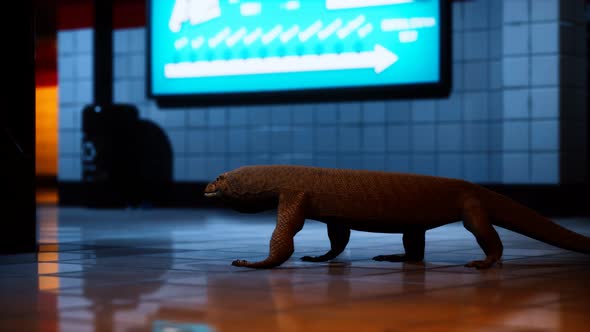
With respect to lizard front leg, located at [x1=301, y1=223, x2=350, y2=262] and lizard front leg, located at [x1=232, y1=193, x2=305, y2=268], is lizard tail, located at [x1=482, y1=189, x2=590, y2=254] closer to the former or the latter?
lizard front leg, located at [x1=301, y1=223, x2=350, y2=262]

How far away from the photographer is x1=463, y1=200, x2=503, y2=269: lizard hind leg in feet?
16.4

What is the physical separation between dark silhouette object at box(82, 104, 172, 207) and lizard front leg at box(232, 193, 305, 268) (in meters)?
7.94

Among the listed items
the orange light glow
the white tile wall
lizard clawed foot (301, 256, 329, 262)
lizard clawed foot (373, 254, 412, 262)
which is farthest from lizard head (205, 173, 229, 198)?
the orange light glow

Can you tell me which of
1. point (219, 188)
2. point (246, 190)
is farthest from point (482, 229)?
point (219, 188)

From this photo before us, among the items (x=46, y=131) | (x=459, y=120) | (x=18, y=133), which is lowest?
(x=18, y=133)

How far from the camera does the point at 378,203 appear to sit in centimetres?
499

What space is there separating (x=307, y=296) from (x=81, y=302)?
88 centimetres

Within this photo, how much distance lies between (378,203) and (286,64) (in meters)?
7.02

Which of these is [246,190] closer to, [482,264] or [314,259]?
[314,259]

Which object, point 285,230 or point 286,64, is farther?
point 286,64

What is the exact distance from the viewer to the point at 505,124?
34.8 ft

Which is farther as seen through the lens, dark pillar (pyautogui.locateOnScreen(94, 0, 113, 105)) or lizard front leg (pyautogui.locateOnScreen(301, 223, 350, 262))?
dark pillar (pyautogui.locateOnScreen(94, 0, 113, 105))

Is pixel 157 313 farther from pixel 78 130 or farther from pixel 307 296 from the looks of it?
pixel 78 130

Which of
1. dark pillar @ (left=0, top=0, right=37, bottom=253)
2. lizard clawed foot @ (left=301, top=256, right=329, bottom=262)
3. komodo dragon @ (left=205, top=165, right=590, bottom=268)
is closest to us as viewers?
komodo dragon @ (left=205, top=165, right=590, bottom=268)
